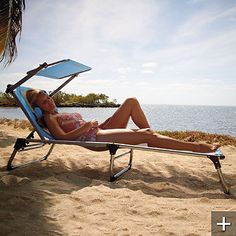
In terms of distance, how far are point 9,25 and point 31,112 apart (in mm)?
3327

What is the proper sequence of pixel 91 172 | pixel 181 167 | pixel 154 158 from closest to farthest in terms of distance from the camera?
pixel 91 172
pixel 181 167
pixel 154 158

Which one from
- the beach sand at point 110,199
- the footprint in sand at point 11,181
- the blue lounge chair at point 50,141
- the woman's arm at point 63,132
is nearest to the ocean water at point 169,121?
the blue lounge chair at point 50,141

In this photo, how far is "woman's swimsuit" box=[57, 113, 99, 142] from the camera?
4355 millimetres

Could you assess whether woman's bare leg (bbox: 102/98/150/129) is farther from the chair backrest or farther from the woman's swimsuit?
the chair backrest

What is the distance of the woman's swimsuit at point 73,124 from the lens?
4355 millimetres

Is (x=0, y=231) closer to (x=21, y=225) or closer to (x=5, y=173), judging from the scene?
(x=21, y=225)

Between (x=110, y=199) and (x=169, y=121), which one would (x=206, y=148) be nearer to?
(x=110, y=199)

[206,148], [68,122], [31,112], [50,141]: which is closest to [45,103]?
[31,112]

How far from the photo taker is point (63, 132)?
4301 millimetres

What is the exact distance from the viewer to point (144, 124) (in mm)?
4652

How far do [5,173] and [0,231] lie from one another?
1953 millimetres

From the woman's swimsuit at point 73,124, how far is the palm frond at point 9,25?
10.0ft

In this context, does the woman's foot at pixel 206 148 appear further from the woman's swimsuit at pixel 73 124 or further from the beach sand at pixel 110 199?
the woman's swimsuit at pixel 73 124

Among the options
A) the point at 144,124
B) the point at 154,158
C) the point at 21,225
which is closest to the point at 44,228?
the point at 21,225
